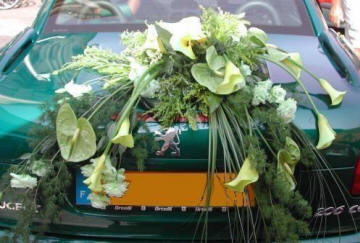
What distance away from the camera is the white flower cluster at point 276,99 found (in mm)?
2469

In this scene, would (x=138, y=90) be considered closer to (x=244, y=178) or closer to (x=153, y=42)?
(x=153, y=42)

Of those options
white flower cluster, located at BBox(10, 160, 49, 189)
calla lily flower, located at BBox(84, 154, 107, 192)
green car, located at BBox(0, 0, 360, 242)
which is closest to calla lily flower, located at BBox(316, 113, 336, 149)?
green car, located at BBox(0, 0, 360, 242)

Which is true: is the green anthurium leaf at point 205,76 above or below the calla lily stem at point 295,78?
above

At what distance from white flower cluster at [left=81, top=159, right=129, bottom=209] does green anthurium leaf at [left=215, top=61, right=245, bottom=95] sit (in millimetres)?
534

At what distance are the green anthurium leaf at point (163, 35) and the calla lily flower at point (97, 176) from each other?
2.03 feet

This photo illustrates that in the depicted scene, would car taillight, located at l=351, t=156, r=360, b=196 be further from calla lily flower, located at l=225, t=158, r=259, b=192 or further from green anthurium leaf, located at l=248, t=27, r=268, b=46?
green anthurium leaf, located at l=248, t=27, r=268, b=46

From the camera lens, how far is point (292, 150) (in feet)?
7.88

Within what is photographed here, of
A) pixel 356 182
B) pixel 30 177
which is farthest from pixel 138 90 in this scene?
pixel 356 182

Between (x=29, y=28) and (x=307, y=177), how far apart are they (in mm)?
2179

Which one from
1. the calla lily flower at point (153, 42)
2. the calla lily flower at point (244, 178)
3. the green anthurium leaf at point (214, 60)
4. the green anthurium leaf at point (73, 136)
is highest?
the calla lily flower at point (153, 42)

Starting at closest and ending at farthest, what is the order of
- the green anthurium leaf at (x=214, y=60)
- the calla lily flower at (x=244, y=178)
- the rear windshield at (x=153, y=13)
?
1. the calla lily flower at (x=244, y=178)
2. the green anthurium leaf at (x=214, y=60)
3. the rear windshield at (x=153, y=13)

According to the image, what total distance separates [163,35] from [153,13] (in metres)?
1.21

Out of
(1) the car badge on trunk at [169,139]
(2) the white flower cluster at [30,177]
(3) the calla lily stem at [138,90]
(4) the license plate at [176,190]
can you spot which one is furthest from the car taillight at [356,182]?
(2) the white flower cluster at [30,177]

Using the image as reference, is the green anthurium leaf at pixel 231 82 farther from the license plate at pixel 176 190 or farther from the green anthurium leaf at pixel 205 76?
the license plate at pixel 176 190
